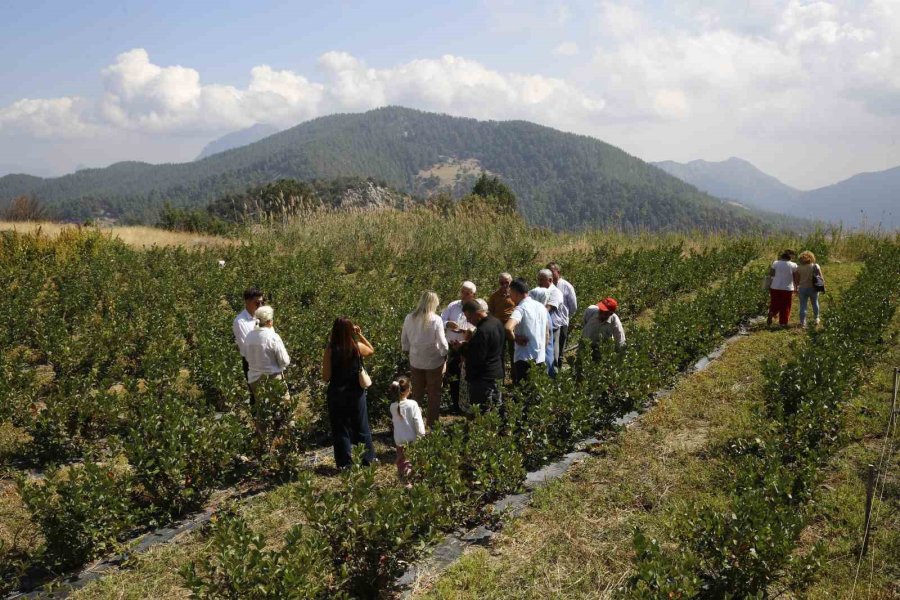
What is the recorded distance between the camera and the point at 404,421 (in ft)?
18.4

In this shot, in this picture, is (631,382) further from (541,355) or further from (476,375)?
(476,375)

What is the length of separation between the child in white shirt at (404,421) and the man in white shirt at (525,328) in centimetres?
158

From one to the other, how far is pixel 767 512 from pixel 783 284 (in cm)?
863

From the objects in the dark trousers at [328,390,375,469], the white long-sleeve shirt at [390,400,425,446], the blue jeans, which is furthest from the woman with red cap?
the blue jeans

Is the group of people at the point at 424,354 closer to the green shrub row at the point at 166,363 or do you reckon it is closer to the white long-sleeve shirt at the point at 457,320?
the white long-sleeve shirt at the point at 457,320

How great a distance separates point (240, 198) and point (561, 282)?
6775cm

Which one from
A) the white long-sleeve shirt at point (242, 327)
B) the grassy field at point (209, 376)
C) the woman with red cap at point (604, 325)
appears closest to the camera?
the grassy field at point (209, 376)

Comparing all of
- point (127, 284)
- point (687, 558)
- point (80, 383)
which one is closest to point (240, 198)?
point (127, 284)

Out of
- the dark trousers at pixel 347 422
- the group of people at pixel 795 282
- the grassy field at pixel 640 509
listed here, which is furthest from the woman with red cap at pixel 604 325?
the group of people at pixel 795 282

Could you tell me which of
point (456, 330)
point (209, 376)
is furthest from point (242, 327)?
point (456, 330)

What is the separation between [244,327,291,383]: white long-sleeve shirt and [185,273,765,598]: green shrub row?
4.65 ft

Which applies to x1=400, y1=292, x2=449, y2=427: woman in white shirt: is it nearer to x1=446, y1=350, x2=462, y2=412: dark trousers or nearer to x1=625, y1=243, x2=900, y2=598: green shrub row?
x1=446, y1=350, x2=462, y2=412: dark trousers

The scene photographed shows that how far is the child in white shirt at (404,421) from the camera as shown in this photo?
5547 millimetres

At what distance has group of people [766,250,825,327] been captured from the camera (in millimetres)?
10852
